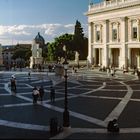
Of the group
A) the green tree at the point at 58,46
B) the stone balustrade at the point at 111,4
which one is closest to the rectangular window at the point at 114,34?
the stone balustrade at the point at 111,4

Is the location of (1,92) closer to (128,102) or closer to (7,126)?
(128,102)

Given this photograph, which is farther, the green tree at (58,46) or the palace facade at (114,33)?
the green tree at (58,46)

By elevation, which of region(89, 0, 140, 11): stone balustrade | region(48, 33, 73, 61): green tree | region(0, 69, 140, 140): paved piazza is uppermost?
region(89, 0, 140, 11): stone balustrade

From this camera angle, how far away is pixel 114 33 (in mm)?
73688

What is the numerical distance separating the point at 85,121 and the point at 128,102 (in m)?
7.91

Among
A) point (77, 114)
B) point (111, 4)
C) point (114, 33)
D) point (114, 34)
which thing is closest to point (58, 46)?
point (114, 34)

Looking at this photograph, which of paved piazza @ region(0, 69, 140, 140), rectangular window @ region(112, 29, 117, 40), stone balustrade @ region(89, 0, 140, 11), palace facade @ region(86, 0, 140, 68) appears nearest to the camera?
paved piazza @ region(0, 69, 140, 140)

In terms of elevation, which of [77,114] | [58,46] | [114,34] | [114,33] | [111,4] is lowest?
[77,114]

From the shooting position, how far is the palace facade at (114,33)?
225 ft

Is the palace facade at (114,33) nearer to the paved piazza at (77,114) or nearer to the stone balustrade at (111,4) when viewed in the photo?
the stone balustrade at (111,4)

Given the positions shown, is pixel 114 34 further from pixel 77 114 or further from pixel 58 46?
pixel 77 114

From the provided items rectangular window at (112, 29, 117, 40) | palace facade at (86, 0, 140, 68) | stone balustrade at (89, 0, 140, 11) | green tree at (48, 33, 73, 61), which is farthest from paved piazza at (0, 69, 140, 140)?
green tree at (48, 33, 73, 61)

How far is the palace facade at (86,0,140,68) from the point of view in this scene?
2694 inches

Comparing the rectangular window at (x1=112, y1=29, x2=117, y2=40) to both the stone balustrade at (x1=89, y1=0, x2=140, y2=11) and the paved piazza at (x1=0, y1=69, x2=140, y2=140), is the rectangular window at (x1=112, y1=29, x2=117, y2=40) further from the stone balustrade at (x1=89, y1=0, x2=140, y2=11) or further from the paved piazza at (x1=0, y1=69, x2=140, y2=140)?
the paved piazza at (x1=0, y1=69, x2=140, y2=140)
